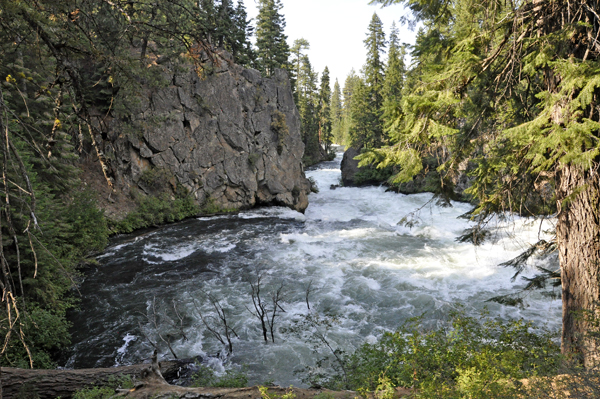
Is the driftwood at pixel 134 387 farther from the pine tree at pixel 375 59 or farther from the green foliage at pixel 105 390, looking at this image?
the pine tree at pixel 375 59

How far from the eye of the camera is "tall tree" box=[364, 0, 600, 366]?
13.2ft

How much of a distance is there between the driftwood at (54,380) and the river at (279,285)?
0.96 meters

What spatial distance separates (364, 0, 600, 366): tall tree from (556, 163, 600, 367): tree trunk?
13mm

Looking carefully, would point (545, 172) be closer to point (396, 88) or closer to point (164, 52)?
point (164, 52)

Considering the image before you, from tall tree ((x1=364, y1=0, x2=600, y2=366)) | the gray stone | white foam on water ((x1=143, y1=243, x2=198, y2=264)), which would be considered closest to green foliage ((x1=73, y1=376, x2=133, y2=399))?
tall tree ((x1=364, y1=0, x2=600, y2=366))

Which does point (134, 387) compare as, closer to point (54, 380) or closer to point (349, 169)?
point (54, 380)

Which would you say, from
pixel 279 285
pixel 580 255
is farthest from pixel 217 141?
pixel 580 255

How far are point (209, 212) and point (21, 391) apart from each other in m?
16.6

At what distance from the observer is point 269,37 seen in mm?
35031

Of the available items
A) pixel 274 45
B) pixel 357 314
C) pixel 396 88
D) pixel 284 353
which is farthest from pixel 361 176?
pixel 284 353

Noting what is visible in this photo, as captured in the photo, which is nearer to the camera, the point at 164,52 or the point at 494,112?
the point at 494,112

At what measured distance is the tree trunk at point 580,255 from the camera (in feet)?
14.4

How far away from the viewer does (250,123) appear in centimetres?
2439

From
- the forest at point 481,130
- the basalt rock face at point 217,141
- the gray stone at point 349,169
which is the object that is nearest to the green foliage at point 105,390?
the forest at point 481,130
